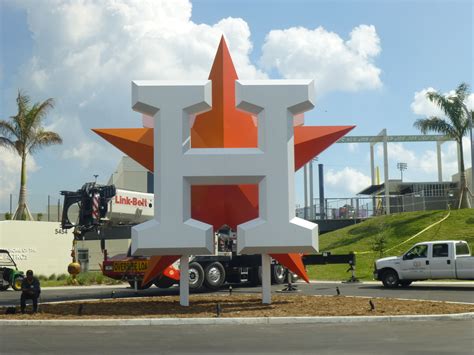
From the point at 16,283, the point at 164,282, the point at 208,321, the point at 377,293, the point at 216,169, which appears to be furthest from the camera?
the point at 16,283

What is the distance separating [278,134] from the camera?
15.1 metres

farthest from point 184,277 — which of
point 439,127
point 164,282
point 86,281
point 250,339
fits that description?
point 439,127

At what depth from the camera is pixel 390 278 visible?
24.8m

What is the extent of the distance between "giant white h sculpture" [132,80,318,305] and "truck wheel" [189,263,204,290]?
335 inches

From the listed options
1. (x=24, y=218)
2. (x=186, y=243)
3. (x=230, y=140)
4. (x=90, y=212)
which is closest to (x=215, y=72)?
(x=230, y=140)

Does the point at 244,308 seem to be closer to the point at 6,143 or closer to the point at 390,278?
the point at 390,278

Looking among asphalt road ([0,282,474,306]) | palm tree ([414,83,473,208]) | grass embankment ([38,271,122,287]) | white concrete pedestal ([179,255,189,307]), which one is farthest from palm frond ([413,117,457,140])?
white concrete pedestal ([179,255,189,307])

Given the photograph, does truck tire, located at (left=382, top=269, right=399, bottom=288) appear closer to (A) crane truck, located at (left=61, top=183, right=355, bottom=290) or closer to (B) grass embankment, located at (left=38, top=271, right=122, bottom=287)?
(A) crane truck, located at (left=61, top=183, right=355, bottom=290)

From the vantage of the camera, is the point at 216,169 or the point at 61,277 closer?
the point at 216,169

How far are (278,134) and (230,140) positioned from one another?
147 cm

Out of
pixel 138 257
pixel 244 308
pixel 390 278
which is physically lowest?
pixel 244 308

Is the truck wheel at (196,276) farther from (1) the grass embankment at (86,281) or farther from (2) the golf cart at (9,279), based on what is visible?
(2) the golf cart at (9,279)

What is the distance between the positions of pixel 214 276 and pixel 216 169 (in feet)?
32.6

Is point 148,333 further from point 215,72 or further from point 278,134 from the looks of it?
point 215,72
